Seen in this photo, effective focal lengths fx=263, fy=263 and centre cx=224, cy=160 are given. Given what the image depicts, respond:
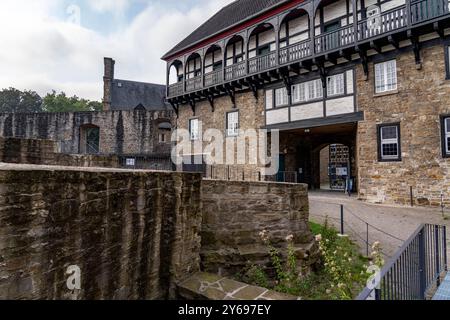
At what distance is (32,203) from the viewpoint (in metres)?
2.06

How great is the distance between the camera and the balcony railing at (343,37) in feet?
32.5

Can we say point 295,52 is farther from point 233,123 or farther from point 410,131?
point 410,131

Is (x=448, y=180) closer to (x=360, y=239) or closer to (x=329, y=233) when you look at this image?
(x=360, y=239)

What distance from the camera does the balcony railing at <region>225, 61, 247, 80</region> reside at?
623 inches

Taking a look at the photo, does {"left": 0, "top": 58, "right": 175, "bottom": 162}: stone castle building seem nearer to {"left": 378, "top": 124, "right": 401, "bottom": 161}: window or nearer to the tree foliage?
{"left": 378, "top": 124, "right": 401, "bottom": 161}: window

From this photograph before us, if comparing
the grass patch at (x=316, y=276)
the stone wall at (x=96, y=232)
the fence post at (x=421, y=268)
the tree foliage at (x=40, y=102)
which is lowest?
the grass patch at (x=316, y=276)

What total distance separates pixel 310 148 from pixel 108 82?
24.3 metres

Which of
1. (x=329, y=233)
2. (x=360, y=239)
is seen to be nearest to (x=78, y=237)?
(x=329, y=233)

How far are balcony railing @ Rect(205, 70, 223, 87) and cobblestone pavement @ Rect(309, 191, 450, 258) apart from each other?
1006cm

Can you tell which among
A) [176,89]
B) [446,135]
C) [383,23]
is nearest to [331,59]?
[383,23]

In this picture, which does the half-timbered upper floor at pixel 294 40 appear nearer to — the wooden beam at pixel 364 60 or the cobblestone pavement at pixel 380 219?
the wooden beam at pixel 364 60

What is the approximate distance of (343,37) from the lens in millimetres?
12039

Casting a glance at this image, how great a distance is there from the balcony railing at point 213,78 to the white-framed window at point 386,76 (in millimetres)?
8849

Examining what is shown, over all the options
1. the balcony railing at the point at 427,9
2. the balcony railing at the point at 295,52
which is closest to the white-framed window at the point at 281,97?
the balcony railing at the point at 295,52
